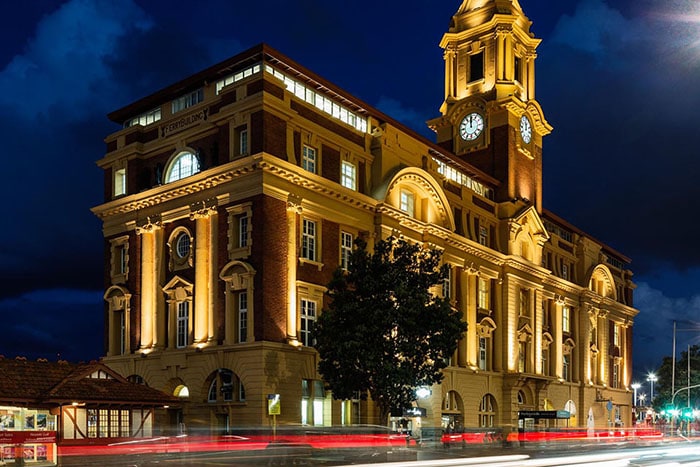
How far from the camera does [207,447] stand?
37.0 m

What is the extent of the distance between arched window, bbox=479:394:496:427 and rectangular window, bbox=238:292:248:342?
81.4ft

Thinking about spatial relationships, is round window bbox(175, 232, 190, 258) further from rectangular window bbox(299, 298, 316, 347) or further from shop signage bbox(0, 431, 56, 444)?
shop signage bbox(0, 431, 56, 444)

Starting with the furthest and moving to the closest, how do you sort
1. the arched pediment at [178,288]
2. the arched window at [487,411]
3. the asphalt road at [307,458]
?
the arched window at [487,411]
the arched pediment at [178,288]
the asphalt road at [307,458]

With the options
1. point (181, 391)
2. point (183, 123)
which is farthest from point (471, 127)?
point (181, 391)

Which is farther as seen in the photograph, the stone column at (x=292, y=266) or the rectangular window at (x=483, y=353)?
the rectangular window at (x=483, y=353)

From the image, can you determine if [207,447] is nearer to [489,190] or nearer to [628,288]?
[489,190]

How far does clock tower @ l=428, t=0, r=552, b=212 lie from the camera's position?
233 ft

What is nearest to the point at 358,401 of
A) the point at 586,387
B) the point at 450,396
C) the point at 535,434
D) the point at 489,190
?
the point at 450,396

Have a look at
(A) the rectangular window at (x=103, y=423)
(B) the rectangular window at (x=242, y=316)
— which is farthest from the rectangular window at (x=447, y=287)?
(A) the rectangular window at (x=103, y=423)

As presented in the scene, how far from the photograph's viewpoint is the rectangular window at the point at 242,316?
44312mm

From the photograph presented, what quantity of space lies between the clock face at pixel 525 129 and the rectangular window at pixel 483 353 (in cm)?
2044

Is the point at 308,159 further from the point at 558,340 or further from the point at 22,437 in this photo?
the point at 558,340

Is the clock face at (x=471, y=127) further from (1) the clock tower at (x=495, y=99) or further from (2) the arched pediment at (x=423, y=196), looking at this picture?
(2) the arched pediment at (x=423, y=196)

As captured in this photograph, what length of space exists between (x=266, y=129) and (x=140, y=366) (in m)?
16.4
